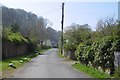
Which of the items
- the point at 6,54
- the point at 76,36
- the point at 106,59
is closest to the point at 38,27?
the point at 76,36

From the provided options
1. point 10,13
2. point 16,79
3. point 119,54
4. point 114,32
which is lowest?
point 16,79

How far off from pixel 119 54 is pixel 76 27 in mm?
38135

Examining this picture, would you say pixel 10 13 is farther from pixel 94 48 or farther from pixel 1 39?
pixel 94 48

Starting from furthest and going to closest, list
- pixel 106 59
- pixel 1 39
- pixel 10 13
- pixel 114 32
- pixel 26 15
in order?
pixel 26 15, pixel 10 13, pixel 1 39, pixel 114 32, pixel 106 59

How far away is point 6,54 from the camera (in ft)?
123

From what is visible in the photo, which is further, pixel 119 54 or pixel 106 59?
pixel 106 59

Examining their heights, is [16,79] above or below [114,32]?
below

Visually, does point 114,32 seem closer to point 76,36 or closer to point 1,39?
point 1,39

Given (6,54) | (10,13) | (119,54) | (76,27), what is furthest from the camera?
(10,13)

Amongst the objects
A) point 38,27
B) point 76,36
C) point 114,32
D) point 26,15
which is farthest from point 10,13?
point 114,32

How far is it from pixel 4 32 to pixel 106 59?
801 inches

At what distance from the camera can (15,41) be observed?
4312 cm

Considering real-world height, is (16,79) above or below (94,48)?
below

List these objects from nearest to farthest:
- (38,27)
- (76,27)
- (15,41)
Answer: (15,41) < (76,27) < (38,27)
